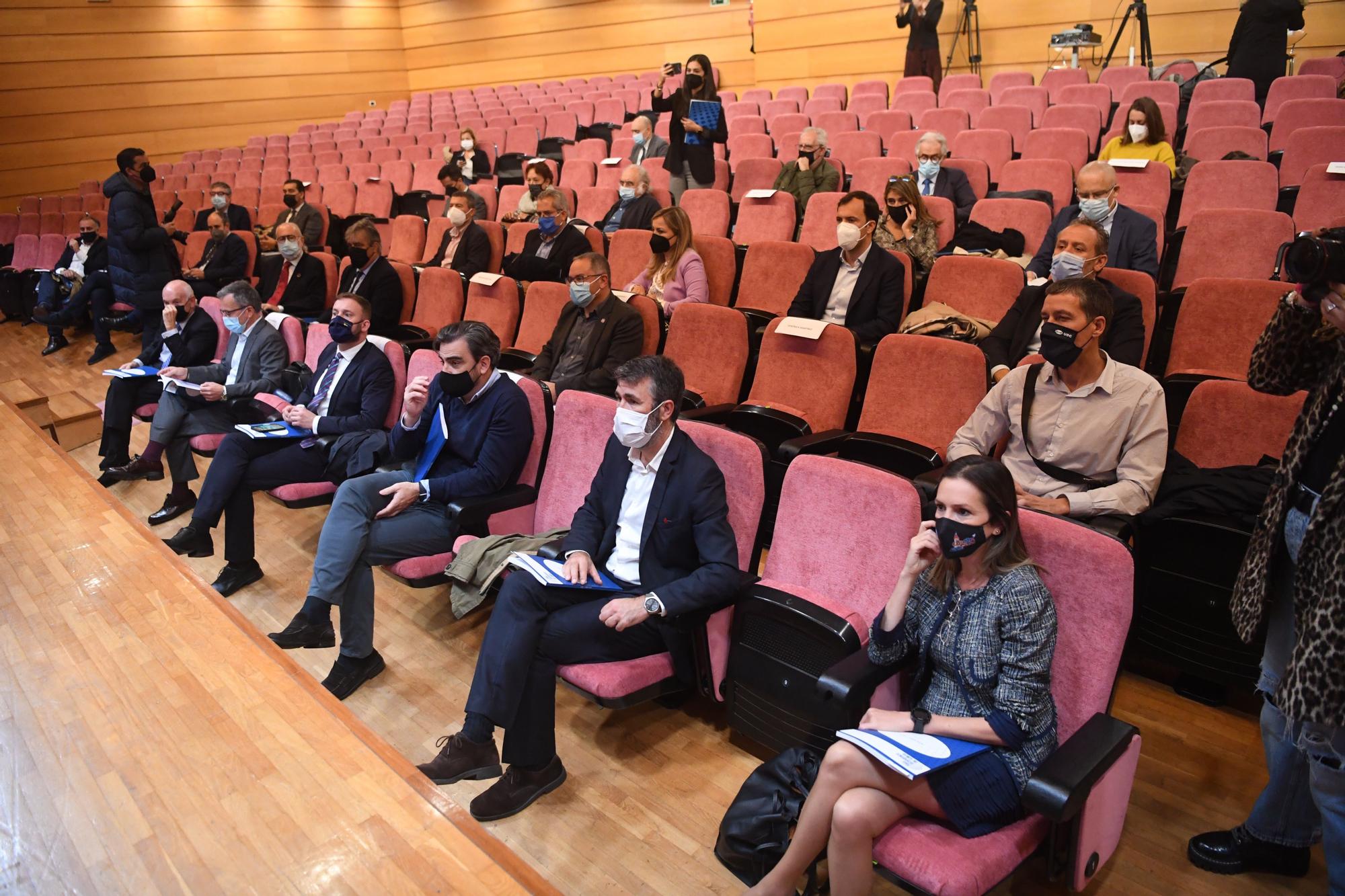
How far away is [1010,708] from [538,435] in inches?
57.5

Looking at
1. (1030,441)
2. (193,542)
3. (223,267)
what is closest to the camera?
(1030,441)

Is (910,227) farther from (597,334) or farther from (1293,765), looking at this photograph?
(1293,765)

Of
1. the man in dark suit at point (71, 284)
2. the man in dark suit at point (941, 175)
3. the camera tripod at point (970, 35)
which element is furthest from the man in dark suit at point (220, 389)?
the camera tripod at point (970, 35)

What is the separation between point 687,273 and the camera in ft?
11.9

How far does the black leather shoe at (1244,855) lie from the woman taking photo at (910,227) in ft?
7.64

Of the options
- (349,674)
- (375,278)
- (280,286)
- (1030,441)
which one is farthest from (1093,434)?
(280,286)

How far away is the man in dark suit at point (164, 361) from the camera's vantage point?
376 cm

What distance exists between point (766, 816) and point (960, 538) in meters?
0.58

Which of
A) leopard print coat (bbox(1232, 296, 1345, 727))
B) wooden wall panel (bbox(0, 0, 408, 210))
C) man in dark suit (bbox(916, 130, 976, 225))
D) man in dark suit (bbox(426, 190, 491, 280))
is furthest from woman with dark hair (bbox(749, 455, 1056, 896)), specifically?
wooden wall panel (bbox(0, 0, 408, 210))

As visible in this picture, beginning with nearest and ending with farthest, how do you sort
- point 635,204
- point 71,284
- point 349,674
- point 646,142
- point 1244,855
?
point 1244,855 < point 349,674 < point 635,204 < point 646,142 < point 71,284

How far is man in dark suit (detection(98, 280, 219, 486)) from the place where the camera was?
3762 millimetres

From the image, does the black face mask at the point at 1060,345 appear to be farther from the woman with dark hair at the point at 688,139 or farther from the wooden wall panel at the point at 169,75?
the wooden wall panel at the point at 169,75

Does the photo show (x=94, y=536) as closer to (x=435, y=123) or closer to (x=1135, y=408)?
(x=1135, y=408)

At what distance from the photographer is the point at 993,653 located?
1474 mm
